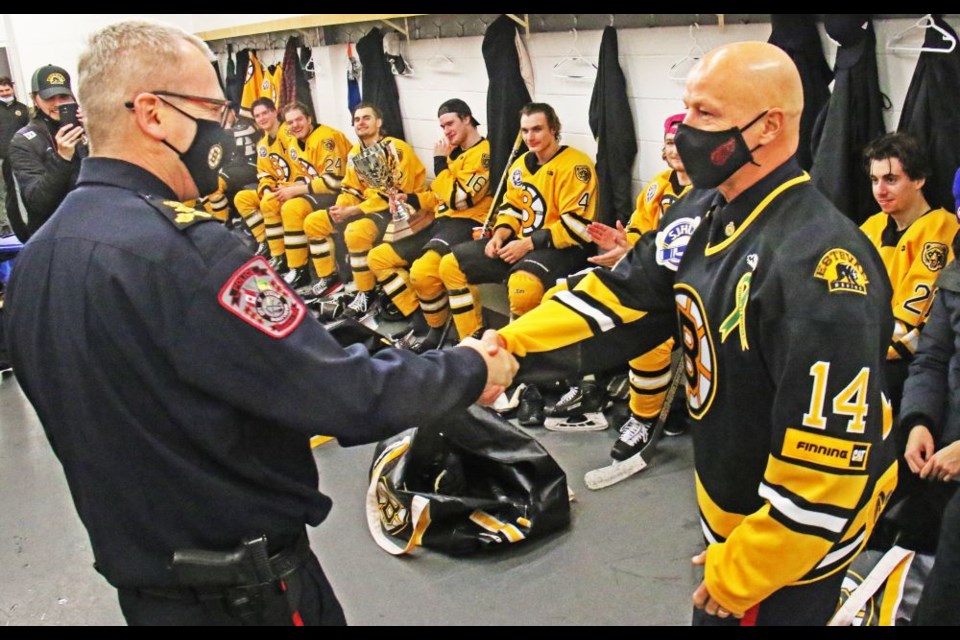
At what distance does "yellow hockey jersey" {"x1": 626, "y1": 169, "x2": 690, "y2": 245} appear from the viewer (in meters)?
3.64

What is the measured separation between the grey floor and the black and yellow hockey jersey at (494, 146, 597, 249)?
1210 millimetres

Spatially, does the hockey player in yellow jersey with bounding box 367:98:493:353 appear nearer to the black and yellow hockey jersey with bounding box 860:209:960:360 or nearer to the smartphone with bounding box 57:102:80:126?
the smartphone with bounding box 57:102:80:126

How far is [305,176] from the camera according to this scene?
252 inches

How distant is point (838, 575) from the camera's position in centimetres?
151

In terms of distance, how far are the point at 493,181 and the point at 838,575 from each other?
3.58 meters

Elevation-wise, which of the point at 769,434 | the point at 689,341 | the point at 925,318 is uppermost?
the point at 689,341

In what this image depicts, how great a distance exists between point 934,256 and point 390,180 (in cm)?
345

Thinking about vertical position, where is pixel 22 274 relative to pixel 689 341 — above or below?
above

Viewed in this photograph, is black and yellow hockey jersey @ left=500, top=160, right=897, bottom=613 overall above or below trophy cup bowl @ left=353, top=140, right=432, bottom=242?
above

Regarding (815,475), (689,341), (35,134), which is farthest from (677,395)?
(35,134)

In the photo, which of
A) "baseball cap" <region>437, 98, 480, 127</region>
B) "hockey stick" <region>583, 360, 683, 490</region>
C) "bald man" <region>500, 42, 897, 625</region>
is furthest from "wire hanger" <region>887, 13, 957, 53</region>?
"baseball cap" <region>437, 98, 480, 127</region>

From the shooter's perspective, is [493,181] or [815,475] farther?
[493,181]

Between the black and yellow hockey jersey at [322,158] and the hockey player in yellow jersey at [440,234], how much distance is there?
3.85ft

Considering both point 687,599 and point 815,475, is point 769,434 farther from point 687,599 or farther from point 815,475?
point 687,599
